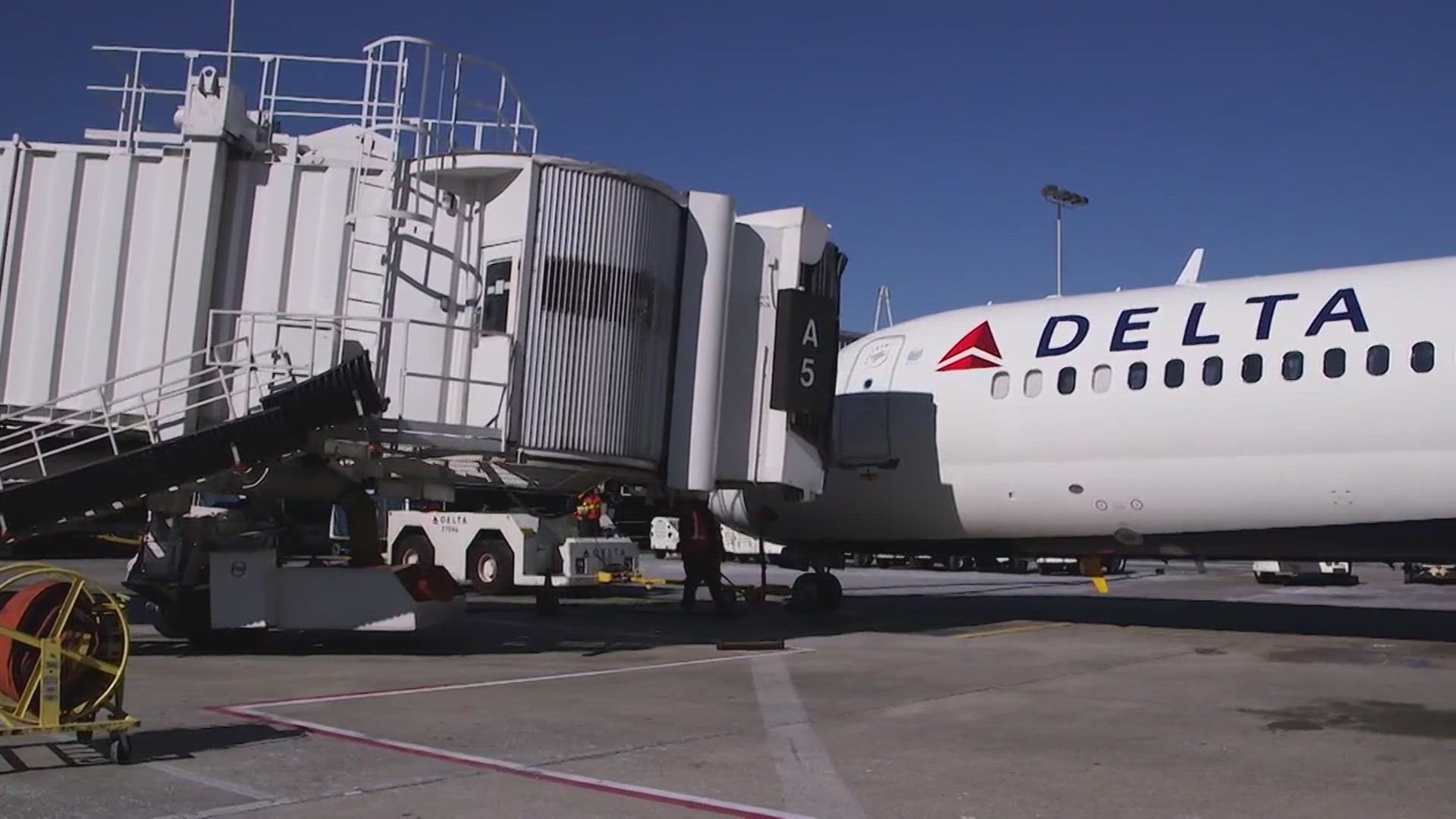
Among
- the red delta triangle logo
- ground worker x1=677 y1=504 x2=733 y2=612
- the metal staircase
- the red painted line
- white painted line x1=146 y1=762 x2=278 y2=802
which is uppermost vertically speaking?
the red delta triangle logo

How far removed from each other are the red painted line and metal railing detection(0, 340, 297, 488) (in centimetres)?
465

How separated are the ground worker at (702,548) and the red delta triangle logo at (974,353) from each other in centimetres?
419

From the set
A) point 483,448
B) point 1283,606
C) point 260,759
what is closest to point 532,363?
point 483,448

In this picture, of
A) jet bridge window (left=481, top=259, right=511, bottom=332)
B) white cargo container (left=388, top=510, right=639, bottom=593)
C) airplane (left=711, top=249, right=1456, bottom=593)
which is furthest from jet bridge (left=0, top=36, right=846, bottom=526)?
white cargo container (left=388, top=510, right=639, bottom=593)

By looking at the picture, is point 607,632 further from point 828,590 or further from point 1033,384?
point 1033,384

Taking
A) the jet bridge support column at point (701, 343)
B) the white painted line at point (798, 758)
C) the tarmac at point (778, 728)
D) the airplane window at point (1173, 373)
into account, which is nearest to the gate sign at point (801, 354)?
the jet bridge support column at point (701, 343)

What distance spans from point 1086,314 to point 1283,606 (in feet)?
30.8

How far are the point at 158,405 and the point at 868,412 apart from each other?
32.8ft

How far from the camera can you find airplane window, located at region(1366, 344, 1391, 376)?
14266 mm

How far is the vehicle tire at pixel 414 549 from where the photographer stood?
75.4ft

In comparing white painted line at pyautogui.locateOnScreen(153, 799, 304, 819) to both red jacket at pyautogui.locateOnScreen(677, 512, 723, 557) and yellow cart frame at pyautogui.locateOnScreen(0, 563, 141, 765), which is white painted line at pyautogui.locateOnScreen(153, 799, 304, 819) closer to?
yellow cart frame at pyautogui.locateOnScreen(0, 563, 141, 765)

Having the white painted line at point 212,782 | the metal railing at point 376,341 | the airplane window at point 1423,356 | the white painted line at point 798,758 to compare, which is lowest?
the white painted line at point 212,782

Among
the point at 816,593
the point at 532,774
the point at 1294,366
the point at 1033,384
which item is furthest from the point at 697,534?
the point at 532,774

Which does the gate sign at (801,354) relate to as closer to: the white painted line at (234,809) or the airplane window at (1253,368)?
A: the airplane window at (1253,368)
